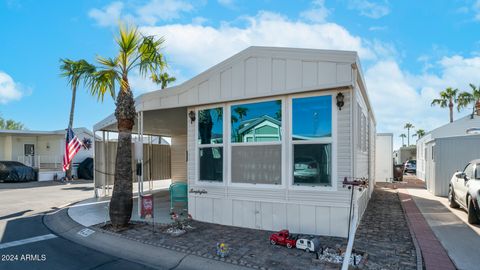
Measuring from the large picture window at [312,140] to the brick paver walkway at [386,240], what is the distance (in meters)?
1.19

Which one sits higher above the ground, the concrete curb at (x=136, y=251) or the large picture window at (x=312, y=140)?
the large picture window at (x=312, y=140)

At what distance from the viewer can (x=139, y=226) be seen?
20.3ft

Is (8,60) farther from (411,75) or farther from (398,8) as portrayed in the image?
(411,75)

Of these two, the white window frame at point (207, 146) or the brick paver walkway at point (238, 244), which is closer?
the brick paver walkway at point (238, 244)

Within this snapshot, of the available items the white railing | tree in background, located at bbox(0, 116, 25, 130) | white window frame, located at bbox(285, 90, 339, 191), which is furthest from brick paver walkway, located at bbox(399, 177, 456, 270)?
tree in background, located at bbox(0, 116, 25, 130)

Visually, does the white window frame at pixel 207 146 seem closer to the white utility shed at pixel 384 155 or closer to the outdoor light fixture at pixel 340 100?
the outdoor light fixture at pixel 340 100

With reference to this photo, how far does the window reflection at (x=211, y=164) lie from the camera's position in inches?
251

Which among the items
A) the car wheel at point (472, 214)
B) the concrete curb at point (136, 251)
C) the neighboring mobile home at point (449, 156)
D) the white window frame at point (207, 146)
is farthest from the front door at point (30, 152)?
the car wheel at point (472, 214)

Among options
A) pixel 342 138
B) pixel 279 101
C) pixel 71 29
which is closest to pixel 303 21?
pixel 279 101

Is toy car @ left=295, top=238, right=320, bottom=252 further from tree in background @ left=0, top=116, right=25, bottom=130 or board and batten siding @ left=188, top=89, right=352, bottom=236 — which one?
tree in background @ left=0, top=116, right=25, bottom=130

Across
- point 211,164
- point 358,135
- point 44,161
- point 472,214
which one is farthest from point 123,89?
point 44,161

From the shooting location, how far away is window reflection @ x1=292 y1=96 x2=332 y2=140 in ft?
17.1

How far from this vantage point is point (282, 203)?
5551mm

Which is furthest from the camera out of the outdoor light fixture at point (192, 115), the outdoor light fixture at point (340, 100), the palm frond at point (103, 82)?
the outdoor light fixture at point (192, 115)
